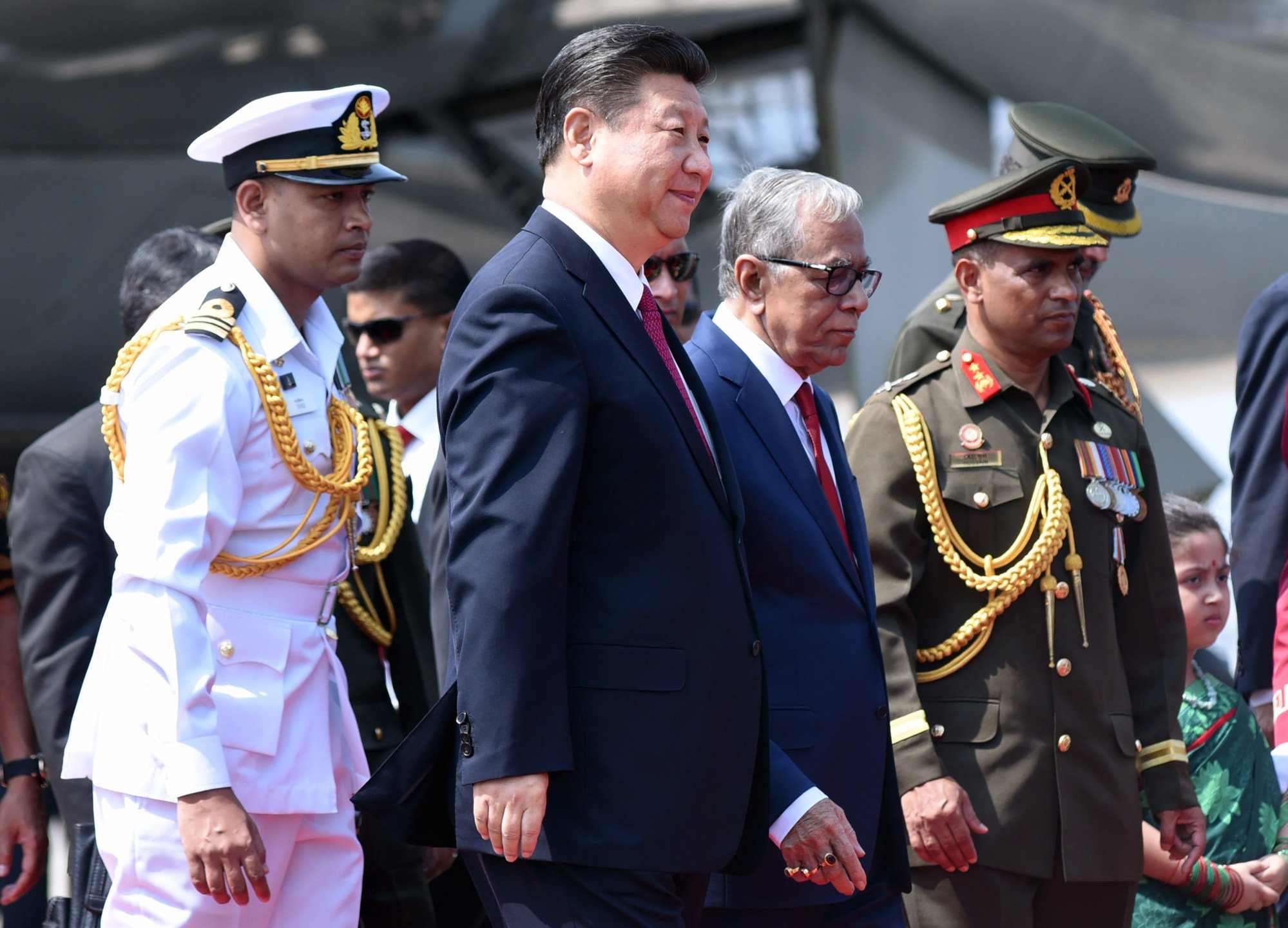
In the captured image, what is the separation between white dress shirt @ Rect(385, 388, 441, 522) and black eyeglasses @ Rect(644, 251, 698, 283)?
59cm

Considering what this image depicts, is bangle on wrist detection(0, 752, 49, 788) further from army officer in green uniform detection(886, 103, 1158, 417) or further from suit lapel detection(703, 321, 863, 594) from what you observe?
army officer in green uniform detection(886, 103, 1158, 417)

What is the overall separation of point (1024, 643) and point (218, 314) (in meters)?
1.52

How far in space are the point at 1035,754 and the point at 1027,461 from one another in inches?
21.2

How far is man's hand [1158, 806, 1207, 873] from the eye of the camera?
3.15m

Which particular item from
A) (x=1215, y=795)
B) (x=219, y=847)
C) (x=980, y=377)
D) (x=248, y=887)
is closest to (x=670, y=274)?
(x=980, y=377)

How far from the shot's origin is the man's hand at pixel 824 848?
2232 mm

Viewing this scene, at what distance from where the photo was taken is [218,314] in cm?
265

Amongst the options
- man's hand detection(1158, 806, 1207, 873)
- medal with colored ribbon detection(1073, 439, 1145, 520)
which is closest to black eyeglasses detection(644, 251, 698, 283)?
medal with colored ribbon detection(1073, 439, 1145, 520)

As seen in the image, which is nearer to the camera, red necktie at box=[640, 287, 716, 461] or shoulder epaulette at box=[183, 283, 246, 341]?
red necktie at box=[640, 287, 716, 461]

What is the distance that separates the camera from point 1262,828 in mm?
3508

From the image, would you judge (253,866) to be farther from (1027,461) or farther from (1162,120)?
(1162,120)

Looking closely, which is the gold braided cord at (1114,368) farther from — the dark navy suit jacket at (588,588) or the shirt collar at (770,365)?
the dark navy suit jacket at (588,588)

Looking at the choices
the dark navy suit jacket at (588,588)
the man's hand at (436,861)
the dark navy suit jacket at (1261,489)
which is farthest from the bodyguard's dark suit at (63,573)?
the dark navy suit jacket at (1261,489)

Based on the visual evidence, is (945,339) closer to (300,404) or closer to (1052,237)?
(1052,237)
